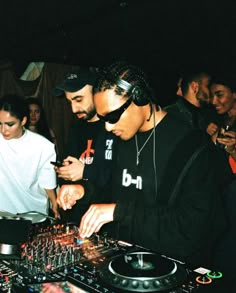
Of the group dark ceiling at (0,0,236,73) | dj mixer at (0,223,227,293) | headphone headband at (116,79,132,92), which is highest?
dark ceiling at (0,0,236,73)

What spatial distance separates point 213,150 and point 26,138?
227 cm

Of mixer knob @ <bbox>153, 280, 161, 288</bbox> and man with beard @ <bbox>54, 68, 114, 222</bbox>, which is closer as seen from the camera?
mixer knob @ <bbox>153, 280, 161, 288</bbox>

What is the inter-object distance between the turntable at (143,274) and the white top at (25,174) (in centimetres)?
225

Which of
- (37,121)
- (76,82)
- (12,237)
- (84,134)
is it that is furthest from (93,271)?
(37,121)

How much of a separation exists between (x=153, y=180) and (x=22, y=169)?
1.93m

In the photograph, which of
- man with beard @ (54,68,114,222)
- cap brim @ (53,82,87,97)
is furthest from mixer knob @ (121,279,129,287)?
cap brim @ (53,82,87,97)

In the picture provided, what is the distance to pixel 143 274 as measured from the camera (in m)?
1.25

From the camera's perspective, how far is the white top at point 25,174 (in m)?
3.44

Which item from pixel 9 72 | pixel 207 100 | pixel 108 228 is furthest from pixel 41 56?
pixel 108 228

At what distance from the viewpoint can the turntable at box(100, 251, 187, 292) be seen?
3.99 feet

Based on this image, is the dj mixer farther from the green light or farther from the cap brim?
the cap brim

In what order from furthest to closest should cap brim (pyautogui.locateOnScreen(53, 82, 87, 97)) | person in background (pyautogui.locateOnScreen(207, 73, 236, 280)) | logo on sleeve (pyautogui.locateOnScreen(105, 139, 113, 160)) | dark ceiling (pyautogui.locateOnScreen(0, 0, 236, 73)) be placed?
1. dark ceiling (pyautogui.locateOnScreen(0, 0, 236, 73))
2. cap brim (pyautogui.locateOnScreen(53, 82, 87, 97))
3. logo on sleeve (pyautogui.locateOnScreen(105, 139, 113, 160))
4. person in background (pyautogui.locateOnScreen(207, 73, 236, 280))

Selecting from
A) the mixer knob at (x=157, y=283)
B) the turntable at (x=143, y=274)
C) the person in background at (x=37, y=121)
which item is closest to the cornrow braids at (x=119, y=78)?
the turntable at (x=143, y=274)

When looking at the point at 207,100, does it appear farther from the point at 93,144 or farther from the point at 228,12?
the point at 228,12
